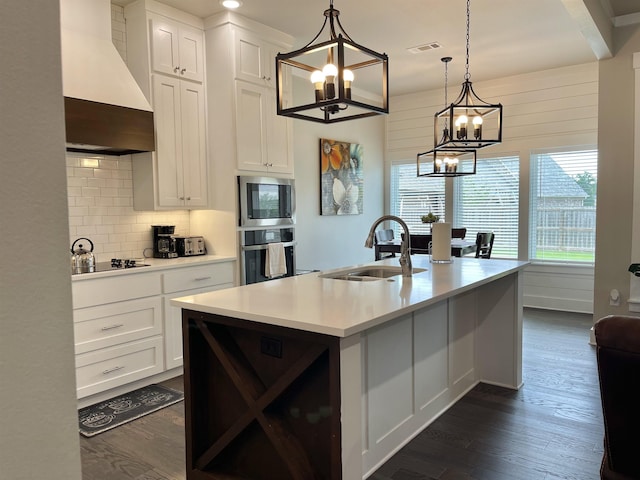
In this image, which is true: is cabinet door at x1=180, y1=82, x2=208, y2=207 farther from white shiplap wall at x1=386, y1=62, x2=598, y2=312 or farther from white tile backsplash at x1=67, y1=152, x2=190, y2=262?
white shiplap wall at x1=386, y1=62, x2=598, y2=312

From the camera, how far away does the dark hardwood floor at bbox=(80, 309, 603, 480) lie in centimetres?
247

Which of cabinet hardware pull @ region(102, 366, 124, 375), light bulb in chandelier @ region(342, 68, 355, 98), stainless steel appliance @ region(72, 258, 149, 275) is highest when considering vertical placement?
light bulb in chandelier @ region(342, 68, 355, 98)

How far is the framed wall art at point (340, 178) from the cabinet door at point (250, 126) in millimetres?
2009

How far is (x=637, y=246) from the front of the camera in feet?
14.5

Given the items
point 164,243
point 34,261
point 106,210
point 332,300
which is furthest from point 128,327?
point 34,261

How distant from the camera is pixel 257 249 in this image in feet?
14.5

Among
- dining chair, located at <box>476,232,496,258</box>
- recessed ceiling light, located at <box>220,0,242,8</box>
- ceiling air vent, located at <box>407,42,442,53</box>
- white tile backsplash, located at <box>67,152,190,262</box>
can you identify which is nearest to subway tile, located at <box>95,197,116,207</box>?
white tile backsplash, located at <box>67,152,190,262</box>

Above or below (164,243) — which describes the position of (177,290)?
below

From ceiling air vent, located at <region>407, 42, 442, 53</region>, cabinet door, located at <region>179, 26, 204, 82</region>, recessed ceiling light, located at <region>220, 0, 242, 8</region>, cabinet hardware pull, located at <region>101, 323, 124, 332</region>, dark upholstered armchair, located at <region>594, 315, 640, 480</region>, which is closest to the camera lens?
dark upholstered armchair, located at <region>594, 315, 640, 480</region>

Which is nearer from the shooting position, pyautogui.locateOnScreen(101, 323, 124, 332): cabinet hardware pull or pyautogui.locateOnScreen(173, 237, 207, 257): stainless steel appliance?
pyautogui.locateOnScreen(101, 323, 124, 332): cabinet hardware pull

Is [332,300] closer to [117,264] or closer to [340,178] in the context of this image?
[117,264]

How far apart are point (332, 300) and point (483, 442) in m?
1.33

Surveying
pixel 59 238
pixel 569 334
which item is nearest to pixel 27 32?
pixel 59 238

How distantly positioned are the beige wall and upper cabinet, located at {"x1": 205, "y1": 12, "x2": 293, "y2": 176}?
3.01 m
